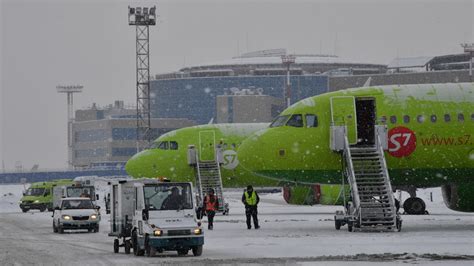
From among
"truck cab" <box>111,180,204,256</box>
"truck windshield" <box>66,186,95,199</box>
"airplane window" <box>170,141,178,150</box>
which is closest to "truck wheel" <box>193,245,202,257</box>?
"truck cab" <box>111,180,204,256</box>

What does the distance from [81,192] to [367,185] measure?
27945mm

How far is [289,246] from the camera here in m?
34.3

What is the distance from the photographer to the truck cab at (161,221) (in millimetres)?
31641

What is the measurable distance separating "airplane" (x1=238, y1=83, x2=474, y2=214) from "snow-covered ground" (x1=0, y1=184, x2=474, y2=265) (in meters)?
2.07

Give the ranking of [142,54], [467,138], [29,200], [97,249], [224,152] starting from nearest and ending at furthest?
[97,249] → [467,138] → [224,152] → [29,200] → [142,54]

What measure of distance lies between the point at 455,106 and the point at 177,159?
23564mm

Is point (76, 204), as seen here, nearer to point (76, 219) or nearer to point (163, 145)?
point (76, 219)

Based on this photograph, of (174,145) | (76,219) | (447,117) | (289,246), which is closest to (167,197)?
(289,246)

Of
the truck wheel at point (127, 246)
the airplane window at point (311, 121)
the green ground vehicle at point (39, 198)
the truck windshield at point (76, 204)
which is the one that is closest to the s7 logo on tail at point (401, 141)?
the airplane window at point (311, 121)

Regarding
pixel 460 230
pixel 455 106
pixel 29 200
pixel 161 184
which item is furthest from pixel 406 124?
pixel 29 200

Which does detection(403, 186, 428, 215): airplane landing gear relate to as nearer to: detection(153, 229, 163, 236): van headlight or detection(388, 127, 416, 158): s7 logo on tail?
detection(388, 127, 416, 158): s7 logo on tail

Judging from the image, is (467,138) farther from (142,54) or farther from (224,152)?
(142,54)

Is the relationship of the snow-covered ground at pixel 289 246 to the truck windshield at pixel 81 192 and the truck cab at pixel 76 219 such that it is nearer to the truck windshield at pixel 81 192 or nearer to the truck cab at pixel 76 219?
the truck cab at pixel 76 219

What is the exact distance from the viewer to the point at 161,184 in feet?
109
